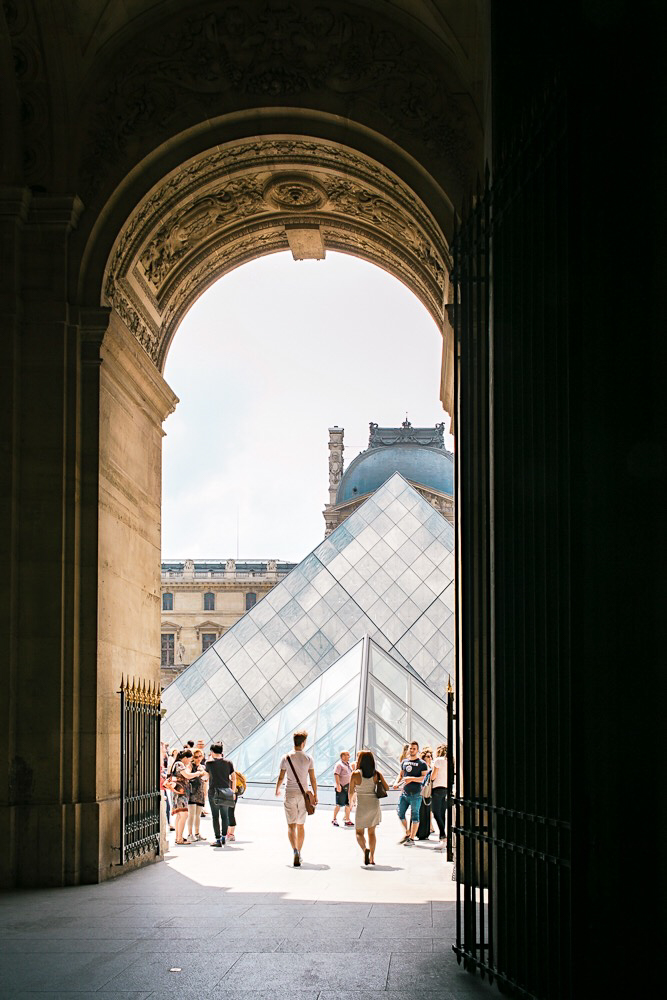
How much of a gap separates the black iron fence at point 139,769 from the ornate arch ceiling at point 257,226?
3731 millimetres

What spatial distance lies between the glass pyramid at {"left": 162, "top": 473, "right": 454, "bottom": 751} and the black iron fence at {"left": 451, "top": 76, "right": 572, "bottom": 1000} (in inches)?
821

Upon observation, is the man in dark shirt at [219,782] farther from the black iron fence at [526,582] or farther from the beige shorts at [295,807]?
the black iron fence at [526,582]

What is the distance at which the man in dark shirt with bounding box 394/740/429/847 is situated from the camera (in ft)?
44.9

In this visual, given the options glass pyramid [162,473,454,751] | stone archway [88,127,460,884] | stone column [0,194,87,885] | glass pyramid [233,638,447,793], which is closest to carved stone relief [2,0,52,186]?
stone column [0,194,87,885]

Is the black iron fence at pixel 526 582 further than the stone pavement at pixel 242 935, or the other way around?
the stone pavement at pixel 242 935

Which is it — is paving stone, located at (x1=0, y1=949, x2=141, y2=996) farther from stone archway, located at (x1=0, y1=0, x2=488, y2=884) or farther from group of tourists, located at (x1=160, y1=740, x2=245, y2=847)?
group of tourists, located at (x1=160, y1=740, x2=245, y2=847)

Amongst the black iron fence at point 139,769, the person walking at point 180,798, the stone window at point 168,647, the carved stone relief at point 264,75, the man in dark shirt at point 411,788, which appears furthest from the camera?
the stone window at point 168,647

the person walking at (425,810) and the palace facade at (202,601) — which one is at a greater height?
the palace facade at (202,601)

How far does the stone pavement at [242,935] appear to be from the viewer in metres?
6.27

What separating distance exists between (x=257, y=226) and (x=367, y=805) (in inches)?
255

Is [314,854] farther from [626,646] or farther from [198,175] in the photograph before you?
[626,646]

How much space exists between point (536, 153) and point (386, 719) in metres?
19.1

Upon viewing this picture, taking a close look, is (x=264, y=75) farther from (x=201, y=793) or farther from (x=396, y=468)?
(x=396, y=468)

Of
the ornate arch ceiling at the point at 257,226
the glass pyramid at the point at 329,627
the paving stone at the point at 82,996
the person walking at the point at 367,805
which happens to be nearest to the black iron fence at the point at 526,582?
the paving stone at the point at 82,996
